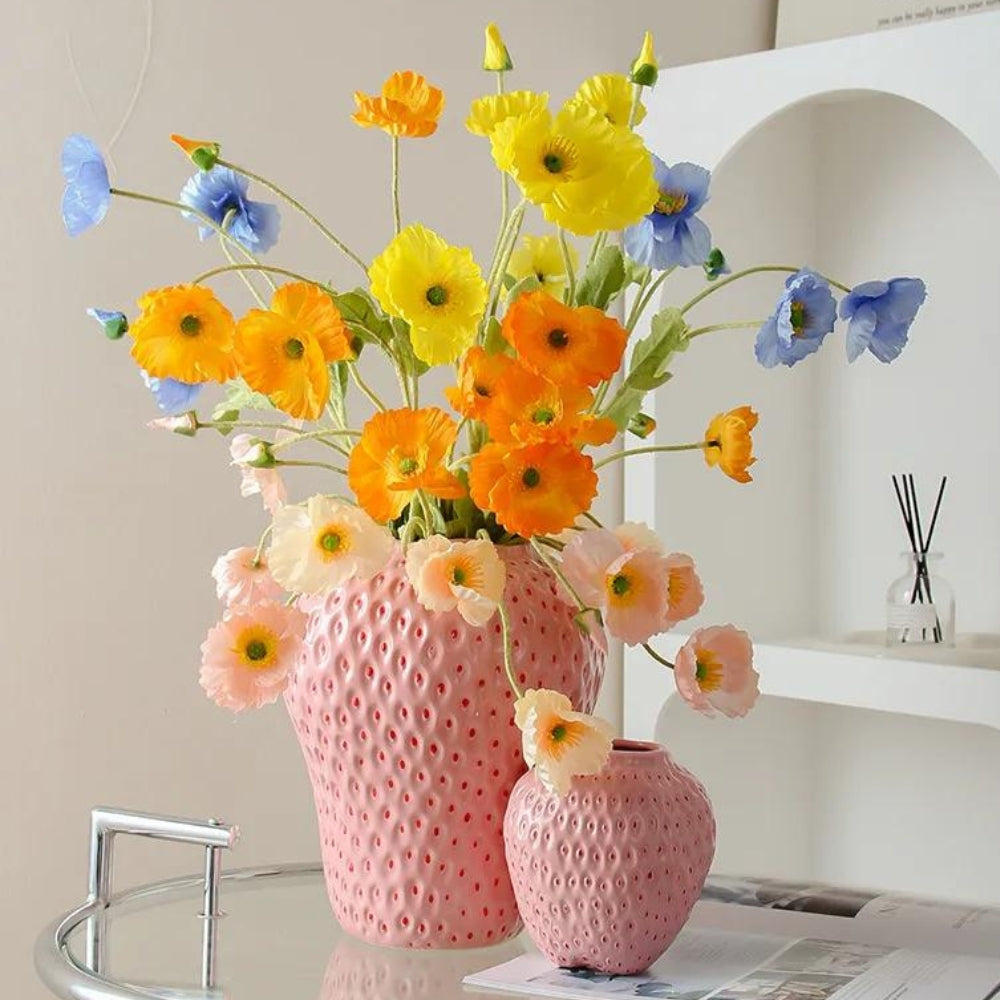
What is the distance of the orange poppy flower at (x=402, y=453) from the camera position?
96 cm

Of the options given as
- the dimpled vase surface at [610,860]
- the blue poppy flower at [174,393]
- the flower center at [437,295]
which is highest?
the flower center at [437,295]

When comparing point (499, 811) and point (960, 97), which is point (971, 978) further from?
point (960, 97)

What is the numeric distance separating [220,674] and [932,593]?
1104mm

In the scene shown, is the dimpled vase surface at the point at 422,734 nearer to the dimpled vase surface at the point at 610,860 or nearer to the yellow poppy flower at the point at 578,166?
the dimpled vase surface at the point at 610,860

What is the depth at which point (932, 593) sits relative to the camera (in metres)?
1.94

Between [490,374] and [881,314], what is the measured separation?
0.23 meters

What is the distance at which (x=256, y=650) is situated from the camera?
1049 mm

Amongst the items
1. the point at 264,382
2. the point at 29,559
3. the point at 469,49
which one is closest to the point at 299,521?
the point at 264,382

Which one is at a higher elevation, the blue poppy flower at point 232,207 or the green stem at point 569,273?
the blue poppy flower at point 232,207

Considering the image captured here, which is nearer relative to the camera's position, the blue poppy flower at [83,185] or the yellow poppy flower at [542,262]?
the blue poppy flower at [83,185]

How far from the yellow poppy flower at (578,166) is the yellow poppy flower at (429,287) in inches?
2.2

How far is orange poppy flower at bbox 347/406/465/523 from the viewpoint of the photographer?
96cm

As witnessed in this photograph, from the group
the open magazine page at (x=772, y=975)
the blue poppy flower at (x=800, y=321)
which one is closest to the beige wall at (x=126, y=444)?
the open magazine page at (x=772, y=975)

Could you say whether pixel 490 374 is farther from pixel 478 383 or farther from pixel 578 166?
pixel 578 166
